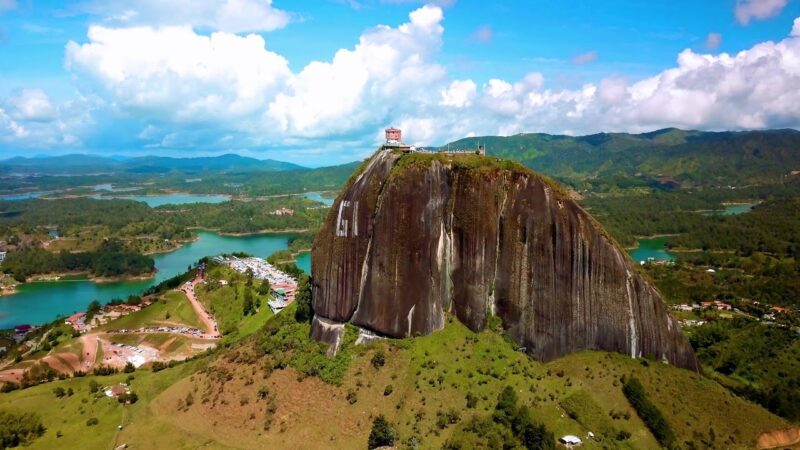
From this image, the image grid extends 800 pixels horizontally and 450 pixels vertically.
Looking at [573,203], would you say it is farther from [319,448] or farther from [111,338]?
[111,338]

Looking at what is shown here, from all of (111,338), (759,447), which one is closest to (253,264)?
(111,338)

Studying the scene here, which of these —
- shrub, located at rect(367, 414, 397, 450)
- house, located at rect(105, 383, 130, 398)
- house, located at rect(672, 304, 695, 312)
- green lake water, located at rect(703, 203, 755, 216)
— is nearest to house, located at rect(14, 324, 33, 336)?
house, located at rect(105, 383, 130, 398)

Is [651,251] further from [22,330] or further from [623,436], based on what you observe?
[22,330]

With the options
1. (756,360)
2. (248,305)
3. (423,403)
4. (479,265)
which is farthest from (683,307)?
(248,305)

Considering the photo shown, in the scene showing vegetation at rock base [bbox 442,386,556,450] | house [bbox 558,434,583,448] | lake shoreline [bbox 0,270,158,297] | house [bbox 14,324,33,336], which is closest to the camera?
→ vegetation at rock base [bbox 442,386,556,450]

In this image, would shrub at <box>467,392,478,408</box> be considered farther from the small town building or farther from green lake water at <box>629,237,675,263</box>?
green lake water at <box>629,237,675,263</box>

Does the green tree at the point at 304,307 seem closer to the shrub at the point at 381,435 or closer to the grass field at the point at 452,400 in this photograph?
the grass field at the point at 452,400
